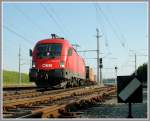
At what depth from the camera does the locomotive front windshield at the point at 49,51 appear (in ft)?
78.8

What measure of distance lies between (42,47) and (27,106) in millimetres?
11836

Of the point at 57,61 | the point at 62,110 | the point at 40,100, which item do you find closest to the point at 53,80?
the point at 57,61

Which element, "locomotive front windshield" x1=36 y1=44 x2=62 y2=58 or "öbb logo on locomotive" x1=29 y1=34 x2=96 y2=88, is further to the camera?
"locomotive front windshield" x1=36 y1=44 x2=62 y2=58

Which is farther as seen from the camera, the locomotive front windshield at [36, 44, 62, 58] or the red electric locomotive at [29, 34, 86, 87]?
the locomotive front windshield at [36, 44, 62, 58]

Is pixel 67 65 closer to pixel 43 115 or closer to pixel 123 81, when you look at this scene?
pixel 43 115

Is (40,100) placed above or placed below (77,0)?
below

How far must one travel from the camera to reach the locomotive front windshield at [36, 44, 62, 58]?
Answer: 2402cm

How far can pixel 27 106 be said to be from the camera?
12.8 meters

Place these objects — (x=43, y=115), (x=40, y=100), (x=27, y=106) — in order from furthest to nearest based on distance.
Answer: (x=40, y=100) → (x=27, y=106) → (x=43, y=115)

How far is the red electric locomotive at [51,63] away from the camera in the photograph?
23297mm

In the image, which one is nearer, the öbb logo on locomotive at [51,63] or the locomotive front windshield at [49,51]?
the öbb logo on locomotive at [51,63]

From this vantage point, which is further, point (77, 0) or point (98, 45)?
point (98, 45)

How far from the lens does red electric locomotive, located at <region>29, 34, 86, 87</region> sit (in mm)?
23297

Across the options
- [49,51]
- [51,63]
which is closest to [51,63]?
[51,63]
